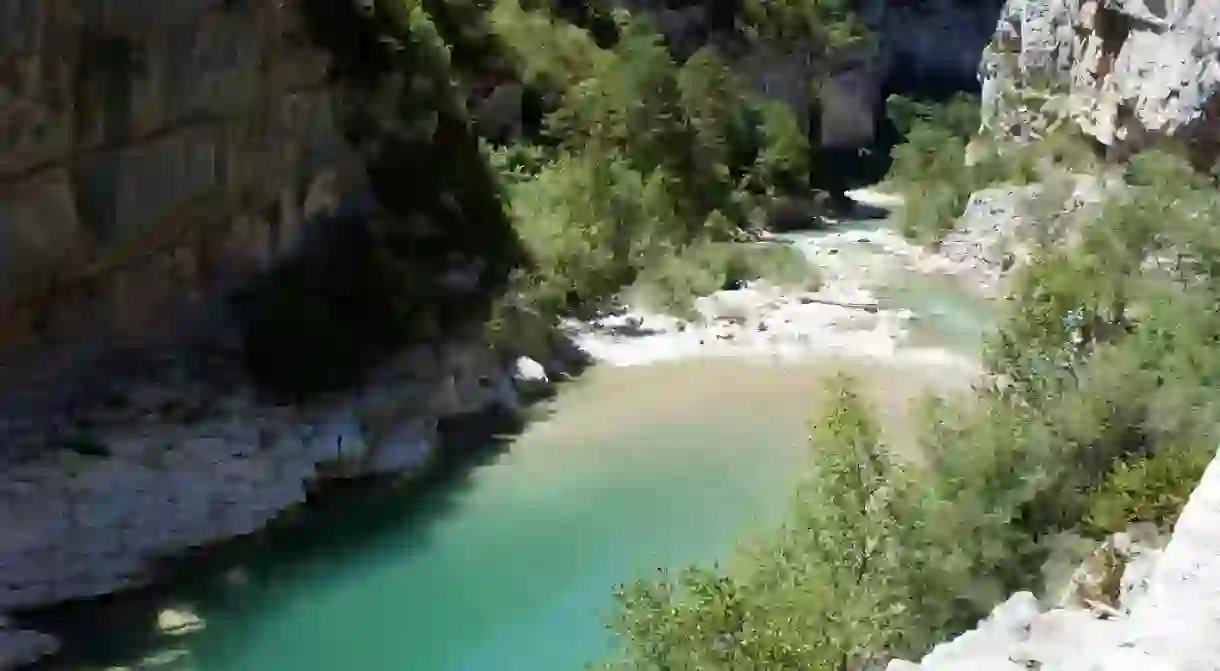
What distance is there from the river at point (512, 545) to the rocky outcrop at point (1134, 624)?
517cm

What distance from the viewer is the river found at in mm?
12891

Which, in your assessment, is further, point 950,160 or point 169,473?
point 950,160

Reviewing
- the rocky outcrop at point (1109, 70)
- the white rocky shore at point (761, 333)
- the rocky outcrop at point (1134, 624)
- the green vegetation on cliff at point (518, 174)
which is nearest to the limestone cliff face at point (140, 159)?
the green vegetation on cliff at point (518, 174)

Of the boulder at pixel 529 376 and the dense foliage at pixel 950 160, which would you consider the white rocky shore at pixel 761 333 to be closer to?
the boulder at pixel 529 376

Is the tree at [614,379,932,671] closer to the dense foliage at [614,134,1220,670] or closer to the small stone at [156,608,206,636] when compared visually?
the dense foliage at [614,134,1220,670]

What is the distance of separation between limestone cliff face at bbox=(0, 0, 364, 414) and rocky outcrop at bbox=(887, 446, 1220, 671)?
11575 millimetres

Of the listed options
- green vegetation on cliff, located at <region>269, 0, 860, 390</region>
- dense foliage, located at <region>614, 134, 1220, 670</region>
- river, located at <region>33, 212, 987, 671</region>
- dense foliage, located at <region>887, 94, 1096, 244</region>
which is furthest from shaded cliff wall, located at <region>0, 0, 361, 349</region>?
dense foliage, located at <region>887, 94, 1096, 244</region>

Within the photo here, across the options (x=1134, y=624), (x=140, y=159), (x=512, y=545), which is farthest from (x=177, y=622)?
(x=1134, y=624)

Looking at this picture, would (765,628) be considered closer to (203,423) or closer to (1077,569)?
(1077,569)

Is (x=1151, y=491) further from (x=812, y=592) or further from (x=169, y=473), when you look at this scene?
(x=169, y=473)

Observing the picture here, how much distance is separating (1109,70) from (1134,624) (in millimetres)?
24804

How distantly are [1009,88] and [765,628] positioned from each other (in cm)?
2788

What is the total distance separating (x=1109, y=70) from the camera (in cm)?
2738

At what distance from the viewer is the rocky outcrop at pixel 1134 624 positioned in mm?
4391
